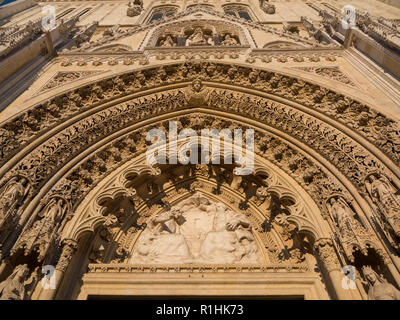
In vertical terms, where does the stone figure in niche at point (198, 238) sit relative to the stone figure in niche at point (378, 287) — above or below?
above

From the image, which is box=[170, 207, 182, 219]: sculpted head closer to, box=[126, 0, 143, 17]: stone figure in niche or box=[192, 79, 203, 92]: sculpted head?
box=[192, 79, 203, 92]: sculpted head

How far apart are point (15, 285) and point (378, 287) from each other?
15.9 ft

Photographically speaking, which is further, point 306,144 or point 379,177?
point 306,144

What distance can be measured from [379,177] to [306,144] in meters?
1.97

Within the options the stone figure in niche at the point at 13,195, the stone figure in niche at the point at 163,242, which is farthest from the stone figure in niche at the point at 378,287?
the stone figure in niche at the point at 13,195

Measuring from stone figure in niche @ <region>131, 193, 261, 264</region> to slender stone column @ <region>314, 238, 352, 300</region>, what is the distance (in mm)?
1449

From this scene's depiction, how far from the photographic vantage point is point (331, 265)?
4453 mm

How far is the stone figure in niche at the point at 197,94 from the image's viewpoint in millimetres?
8141

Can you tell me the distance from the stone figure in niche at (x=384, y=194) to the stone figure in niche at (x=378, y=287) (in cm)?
92

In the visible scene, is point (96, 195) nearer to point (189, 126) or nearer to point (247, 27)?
point (189, 126)

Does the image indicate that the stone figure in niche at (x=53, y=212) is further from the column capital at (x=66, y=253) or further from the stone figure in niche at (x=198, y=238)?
the stone figure in niche at (x=198, y=238)

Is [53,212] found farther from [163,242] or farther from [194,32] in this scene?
[194,32]
